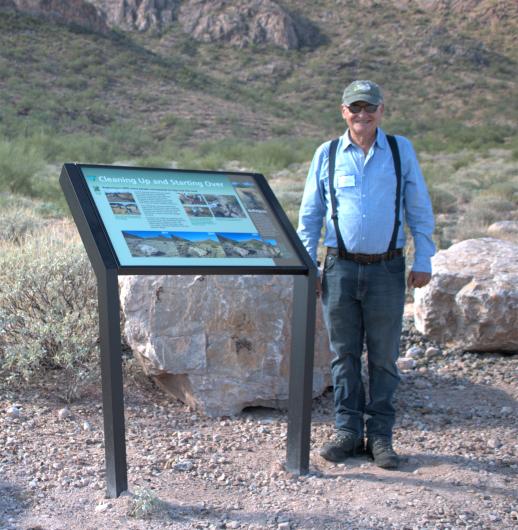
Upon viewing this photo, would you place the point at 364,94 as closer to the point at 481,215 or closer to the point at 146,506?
the point at 146,506

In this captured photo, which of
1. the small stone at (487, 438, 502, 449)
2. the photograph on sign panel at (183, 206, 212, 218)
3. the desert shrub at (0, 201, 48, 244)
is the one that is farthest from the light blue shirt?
the desert shrub at (0, 201, 48, 244)

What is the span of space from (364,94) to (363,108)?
0.08 m

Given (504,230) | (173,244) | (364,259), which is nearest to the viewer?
(173,244)

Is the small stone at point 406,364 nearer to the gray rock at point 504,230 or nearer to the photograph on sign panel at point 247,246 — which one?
the photograph on sign panel at point 247,246

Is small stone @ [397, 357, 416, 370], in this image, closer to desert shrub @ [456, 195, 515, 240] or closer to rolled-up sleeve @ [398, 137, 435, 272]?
rolled-up sleeve @ [398, 137, 435, 272]

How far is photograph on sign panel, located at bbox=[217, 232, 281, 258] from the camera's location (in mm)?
3535

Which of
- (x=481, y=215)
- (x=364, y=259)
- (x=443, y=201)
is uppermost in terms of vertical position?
(x=364, y=259)

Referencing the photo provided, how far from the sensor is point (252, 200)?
3.81 meters

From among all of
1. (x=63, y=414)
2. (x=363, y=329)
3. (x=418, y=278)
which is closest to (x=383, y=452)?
(x=363, y=329)

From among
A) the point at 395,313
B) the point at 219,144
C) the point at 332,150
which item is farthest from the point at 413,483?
the point at 219,144

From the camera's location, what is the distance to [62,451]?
13.1 ft

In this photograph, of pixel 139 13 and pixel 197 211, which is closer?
pixel 197 211

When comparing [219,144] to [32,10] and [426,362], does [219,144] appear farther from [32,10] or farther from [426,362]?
[426,362]

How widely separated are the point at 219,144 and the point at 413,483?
25.5 m
